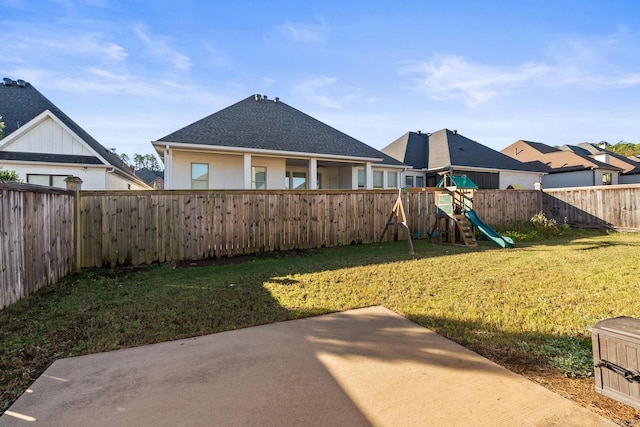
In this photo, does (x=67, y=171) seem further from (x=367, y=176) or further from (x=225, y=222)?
(x=367, y=176)

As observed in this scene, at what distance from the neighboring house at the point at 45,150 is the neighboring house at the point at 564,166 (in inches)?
1129

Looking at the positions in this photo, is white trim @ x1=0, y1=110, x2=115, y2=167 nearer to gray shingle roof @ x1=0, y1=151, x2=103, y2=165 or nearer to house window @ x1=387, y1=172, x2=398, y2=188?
Answer: gray shingle roof @ x1=0, y1=151, x2=103, y2=165

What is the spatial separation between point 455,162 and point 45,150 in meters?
20.3

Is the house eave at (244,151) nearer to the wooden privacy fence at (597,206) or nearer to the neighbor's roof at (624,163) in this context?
the wooden privacy fence at (597,206)

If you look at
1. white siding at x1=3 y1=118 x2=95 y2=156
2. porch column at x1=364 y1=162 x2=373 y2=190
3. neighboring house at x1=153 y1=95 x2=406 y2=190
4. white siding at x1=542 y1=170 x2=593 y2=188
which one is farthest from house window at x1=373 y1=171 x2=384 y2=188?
white siding at x1=542 y1=170 x2=593 y2=188

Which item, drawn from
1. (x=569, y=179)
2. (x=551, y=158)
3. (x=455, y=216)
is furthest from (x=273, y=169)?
(x=551, y=158)

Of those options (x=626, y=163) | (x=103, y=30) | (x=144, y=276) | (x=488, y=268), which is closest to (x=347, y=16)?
(x=103, y=30)

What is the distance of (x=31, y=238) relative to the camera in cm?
453

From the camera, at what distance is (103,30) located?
28.9 ft

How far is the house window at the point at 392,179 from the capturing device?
16.8m

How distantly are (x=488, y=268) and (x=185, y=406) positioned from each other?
225 inches

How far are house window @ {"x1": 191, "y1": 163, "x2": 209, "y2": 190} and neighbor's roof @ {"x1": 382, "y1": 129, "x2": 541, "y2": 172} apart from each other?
490 inches

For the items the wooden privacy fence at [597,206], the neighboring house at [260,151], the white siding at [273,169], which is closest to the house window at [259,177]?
the neighboring house at [260,151]

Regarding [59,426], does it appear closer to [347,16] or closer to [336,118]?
[347,16]
